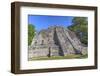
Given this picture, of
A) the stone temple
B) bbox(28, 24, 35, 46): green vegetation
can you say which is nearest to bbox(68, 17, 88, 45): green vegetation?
the stone temple

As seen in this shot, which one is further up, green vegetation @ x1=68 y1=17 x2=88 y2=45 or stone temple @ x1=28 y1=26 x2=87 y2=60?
green vegetation @ x1=68 y1=17 x2=88 y2=45

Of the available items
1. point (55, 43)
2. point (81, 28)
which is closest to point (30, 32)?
point (55, 43)

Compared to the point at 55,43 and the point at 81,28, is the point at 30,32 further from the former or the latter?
the point at 81,28

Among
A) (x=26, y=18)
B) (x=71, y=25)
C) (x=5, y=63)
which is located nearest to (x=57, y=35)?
(x=71, y=25)

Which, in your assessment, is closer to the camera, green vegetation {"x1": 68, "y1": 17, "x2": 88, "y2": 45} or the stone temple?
the stone temple

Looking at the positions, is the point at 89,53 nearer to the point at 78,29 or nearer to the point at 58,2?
the point at 78,29

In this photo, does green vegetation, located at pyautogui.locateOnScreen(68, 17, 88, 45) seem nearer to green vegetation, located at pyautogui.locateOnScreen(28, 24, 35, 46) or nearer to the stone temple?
the stone temple

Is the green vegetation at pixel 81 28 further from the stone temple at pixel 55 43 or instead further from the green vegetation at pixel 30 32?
the green vegetation at pixel 30 32
